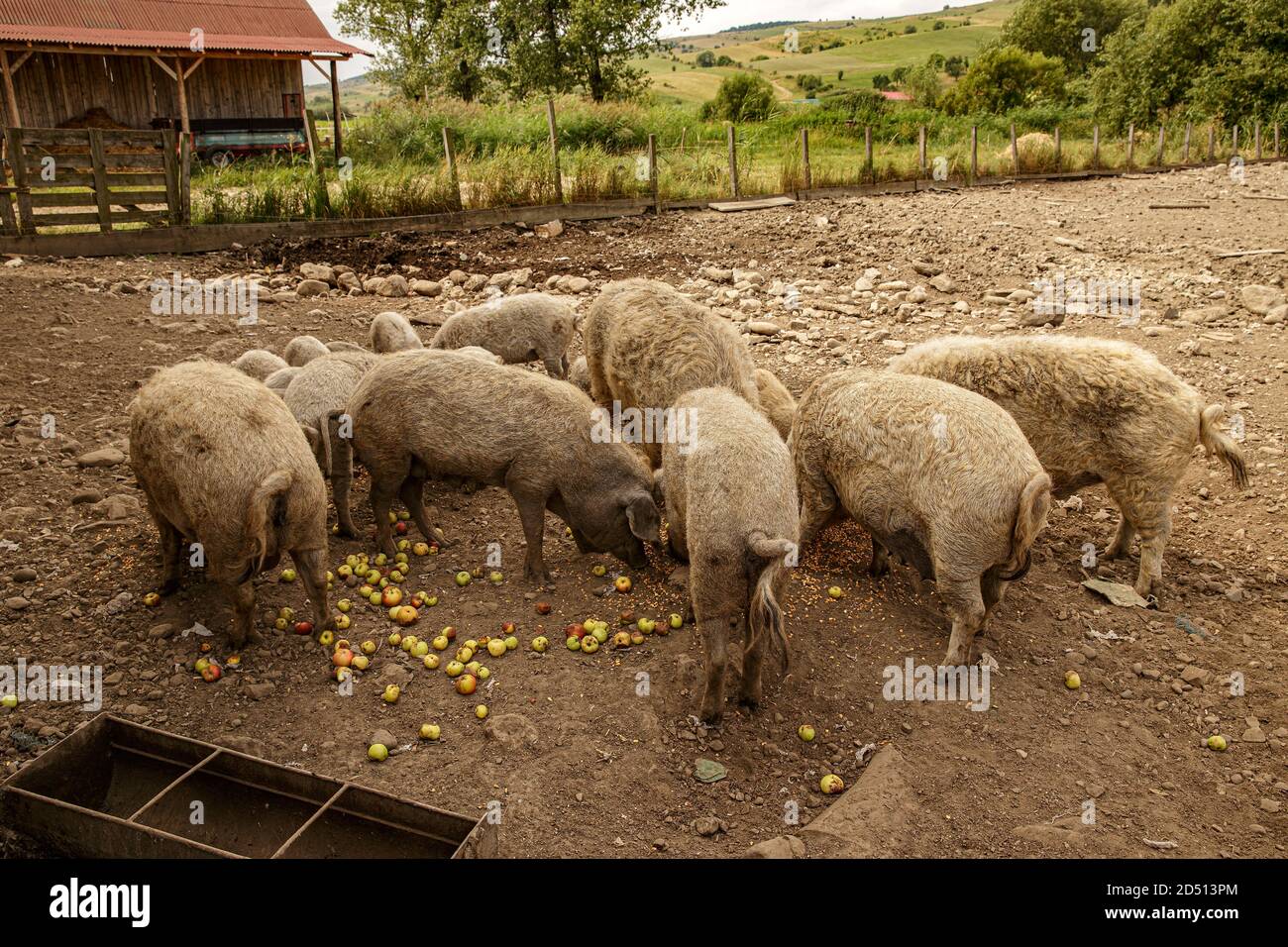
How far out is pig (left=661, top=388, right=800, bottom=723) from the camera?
4523 mm

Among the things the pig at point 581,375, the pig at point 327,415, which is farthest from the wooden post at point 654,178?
the pig at point 327,415

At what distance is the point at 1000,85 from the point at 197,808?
1815 inches

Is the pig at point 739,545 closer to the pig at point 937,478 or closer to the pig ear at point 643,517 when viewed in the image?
the pig at point 937,478

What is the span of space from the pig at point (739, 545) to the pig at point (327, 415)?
2915mm

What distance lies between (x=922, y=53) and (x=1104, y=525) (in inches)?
2719

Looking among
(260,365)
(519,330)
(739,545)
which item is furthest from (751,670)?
(519,330)

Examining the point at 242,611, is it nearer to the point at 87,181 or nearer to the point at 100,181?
the point at 100,181

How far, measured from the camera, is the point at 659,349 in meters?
6.55

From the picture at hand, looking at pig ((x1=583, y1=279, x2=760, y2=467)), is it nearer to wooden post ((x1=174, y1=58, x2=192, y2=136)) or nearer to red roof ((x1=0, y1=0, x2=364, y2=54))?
wooden post ((x1=174, y1=58, x2=192, y2=136))

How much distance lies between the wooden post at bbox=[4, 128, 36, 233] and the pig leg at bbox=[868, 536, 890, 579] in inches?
503

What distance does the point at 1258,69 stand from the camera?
3444cm

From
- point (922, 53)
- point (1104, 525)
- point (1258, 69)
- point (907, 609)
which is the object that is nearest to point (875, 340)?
point (1104, 525)

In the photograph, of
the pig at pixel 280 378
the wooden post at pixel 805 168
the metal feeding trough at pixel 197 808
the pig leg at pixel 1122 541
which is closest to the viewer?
the metal feeding trough at pixel 197 808

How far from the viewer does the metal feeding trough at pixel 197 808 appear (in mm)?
3529
